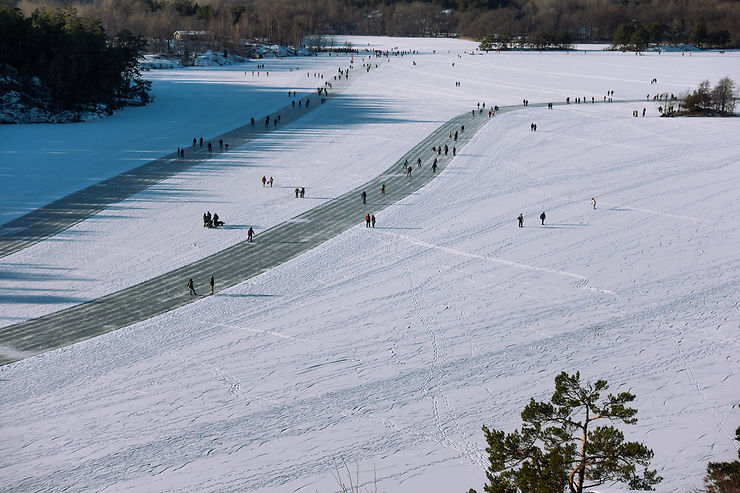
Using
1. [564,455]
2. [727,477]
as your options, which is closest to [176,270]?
[564,455]

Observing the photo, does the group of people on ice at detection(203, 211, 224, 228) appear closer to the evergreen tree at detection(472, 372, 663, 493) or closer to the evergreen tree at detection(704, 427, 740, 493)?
the evergreen tree at detection(472, 372, 663, 493)

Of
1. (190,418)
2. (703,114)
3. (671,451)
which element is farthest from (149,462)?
(703,114)

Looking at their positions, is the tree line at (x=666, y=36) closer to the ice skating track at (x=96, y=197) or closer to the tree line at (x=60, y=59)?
the ice skating track at (x=96, y=197)

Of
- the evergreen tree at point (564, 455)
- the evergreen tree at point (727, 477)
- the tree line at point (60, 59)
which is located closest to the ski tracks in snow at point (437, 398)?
the evergreen tree at point (727, 477)

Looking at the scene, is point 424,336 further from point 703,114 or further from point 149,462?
point 703,114

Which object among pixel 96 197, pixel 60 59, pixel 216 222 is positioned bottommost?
pixel 216 222

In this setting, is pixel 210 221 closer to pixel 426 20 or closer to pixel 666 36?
pixel 666 36

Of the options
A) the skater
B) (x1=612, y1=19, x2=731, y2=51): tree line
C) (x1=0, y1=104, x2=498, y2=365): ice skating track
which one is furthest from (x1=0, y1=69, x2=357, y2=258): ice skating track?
(x1=612, y1=19, x2=731, y2=51): tree line
